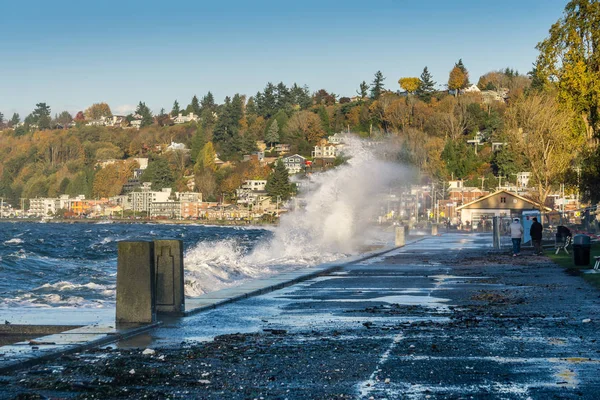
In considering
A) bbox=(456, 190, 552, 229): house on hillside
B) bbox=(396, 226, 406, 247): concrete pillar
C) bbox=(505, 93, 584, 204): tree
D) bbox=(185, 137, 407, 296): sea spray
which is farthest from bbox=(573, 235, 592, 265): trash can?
bbox=(456, 190, 552, 229): house on hillside

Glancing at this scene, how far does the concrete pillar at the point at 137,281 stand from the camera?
46.2 feet

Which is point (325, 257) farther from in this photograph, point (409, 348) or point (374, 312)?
point (409, 348)

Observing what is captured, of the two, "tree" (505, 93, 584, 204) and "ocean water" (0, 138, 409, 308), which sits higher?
"tree" (505, 93, 584, 204)

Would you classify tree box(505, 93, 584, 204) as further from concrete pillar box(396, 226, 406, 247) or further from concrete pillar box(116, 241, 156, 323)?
concrete pillar box(116, 241, 156, 323)

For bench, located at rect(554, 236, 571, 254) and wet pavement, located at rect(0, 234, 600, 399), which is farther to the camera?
bench, located at rect(554, 236, 571, 254)

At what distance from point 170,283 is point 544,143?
48293 millimetres

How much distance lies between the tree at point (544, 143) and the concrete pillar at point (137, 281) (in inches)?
1792

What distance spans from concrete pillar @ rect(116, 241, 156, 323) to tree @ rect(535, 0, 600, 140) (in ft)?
108

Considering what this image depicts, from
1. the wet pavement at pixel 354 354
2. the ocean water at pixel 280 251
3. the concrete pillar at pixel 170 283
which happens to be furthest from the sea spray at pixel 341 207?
the concrete pillar at pixel 170 283

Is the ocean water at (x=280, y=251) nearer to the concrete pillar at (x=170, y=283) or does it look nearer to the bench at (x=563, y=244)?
the bench at (x=563, y=244)

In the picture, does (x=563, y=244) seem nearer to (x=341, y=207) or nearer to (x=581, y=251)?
(x=581, y=251)

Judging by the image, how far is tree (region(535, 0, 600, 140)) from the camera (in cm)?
4500

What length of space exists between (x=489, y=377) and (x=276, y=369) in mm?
2172

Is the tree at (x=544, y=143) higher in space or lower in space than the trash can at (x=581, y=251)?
higher
